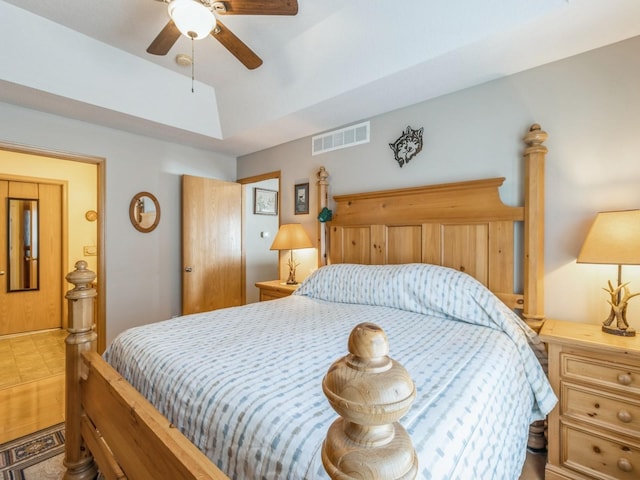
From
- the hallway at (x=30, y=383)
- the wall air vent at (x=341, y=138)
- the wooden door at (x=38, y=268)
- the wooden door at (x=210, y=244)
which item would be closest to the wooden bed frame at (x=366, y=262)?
the wall air vent at (x=341, y=138)

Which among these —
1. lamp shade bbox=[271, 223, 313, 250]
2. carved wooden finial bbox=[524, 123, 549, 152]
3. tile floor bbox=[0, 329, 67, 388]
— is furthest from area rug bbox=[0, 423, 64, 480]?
carved wooden finial bbox=[524, 123, 549, 152]

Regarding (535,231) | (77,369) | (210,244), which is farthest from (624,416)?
(210,244)

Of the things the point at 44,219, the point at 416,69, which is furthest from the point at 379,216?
the point at 44,219

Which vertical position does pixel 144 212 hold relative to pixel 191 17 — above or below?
below

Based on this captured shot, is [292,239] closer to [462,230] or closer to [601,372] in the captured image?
[462,230]

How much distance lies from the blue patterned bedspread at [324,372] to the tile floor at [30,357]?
7.55 feet

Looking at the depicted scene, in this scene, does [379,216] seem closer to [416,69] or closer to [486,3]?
[416,69]

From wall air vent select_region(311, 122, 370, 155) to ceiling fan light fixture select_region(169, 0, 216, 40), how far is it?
154cm

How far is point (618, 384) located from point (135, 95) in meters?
3.72

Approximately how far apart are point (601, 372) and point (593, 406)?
0.17 metres

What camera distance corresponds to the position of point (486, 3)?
1.59m

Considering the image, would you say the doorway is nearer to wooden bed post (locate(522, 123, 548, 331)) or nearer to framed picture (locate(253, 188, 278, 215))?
framed picture (locate(253, 188, 278, 215))

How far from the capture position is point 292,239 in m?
3.04

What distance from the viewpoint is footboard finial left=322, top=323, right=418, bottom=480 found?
41cm
